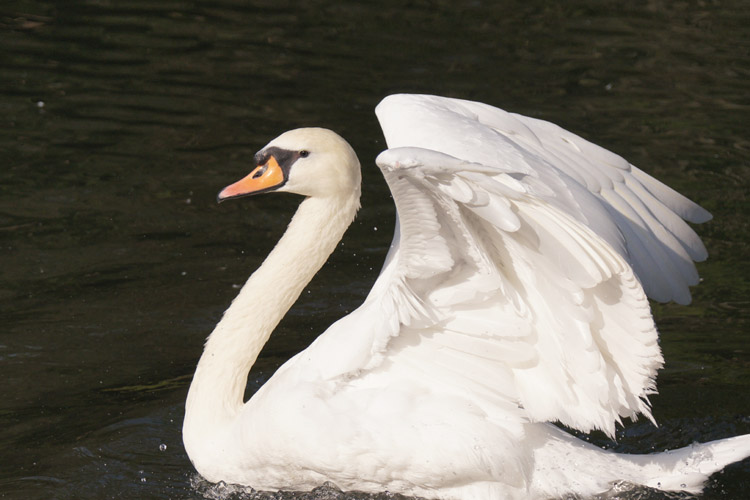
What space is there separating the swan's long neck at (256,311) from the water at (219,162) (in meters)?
0.41

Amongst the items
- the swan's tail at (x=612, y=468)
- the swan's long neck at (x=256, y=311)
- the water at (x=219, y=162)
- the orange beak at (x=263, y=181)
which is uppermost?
the orange beak at (x=263, y=181)

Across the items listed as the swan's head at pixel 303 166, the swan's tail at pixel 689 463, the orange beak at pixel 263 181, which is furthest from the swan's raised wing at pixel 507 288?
the orange beak at pixel 263 181

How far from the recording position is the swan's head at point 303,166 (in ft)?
16.4

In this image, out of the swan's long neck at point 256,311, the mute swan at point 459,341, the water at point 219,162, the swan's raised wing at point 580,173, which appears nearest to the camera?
the mute swan at point 459,341

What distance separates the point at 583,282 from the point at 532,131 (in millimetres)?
1644

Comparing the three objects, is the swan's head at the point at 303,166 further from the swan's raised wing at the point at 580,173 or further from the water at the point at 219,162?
the water at the point at 219,162

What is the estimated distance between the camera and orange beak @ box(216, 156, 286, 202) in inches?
198

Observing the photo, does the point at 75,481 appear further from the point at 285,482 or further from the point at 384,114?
the point at 384,114

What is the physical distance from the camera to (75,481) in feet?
17.3

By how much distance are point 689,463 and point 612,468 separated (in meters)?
0.33

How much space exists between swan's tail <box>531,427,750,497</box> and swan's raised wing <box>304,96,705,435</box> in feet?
1.00

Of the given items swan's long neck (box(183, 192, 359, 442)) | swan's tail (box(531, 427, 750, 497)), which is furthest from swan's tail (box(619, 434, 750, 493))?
swan's long neck (box(183, 192, 359, 442))

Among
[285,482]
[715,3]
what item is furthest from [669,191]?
[715,3]

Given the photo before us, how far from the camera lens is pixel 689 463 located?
491cm
